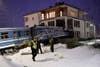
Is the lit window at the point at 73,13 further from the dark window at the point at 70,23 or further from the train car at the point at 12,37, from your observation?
the train car at the point at 12,37

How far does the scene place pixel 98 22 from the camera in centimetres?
7288

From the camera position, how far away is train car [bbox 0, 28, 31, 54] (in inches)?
825

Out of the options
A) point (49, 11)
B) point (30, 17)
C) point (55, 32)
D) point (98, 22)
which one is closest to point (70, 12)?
point (49, 11)

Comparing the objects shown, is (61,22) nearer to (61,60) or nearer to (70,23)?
(70,23)

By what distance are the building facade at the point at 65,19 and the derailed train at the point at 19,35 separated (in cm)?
640

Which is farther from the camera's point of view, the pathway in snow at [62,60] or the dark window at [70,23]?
the dark window at [70,23]

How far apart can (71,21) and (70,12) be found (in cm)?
378

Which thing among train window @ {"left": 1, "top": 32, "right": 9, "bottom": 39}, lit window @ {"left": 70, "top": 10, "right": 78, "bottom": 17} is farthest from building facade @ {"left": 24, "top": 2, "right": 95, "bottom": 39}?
train window @ {"left": 1, "top": 32, "right": 9, "bottom": 39}

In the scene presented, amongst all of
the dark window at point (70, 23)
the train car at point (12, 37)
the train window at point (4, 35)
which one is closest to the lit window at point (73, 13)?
the dark window at point (70, 23)

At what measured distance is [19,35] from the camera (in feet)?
76.1

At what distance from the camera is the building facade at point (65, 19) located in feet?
111

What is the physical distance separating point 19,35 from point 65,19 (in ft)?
42.6

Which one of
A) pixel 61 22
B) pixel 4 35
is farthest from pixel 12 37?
pixel 61 22

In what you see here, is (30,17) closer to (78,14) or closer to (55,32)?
(78,14)
